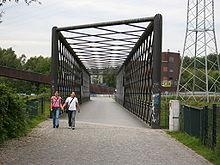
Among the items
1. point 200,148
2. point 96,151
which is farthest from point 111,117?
point 96,151

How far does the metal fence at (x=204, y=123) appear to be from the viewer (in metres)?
8.62

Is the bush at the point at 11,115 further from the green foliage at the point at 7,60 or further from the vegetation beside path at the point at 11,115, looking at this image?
the green foliage at the point at 7,60

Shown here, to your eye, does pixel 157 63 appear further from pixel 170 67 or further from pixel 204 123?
pixel 170 67

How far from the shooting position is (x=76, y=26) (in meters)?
18.9

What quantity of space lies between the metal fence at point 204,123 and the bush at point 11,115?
197 inches

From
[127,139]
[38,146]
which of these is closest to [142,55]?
[127,139]

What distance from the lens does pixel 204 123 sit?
9523 mm

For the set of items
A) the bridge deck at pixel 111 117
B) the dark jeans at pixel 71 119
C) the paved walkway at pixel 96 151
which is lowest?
the bridge deck at pixel 111 117

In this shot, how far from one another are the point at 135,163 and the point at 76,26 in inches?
495

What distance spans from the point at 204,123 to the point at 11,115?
527 cm

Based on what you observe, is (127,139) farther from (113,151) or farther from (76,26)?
(76,26)

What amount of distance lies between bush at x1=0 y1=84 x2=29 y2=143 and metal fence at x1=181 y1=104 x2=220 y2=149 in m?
5.00

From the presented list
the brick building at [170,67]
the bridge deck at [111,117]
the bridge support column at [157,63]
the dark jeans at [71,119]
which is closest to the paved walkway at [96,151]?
the dark jeans at [71,119]

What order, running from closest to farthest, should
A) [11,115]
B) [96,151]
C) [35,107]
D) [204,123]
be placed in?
1. [96,151]
2. [204,123]
3. [11,115]
4. [35,107]
